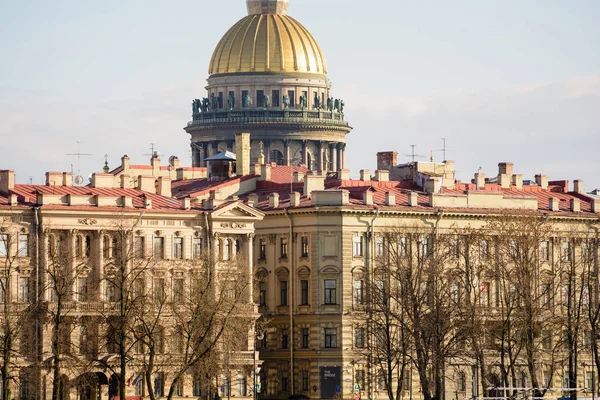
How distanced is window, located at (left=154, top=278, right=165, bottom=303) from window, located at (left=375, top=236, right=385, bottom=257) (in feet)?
46.7

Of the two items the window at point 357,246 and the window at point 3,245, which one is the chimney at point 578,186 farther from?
the window at point 3,245

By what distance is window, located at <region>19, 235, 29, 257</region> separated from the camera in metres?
124

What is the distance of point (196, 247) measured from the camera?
431ft

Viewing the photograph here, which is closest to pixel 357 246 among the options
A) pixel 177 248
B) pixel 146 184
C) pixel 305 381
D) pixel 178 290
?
pixel 305 381

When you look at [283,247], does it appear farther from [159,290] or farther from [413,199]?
[159,290]

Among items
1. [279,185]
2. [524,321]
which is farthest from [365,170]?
[524,321]

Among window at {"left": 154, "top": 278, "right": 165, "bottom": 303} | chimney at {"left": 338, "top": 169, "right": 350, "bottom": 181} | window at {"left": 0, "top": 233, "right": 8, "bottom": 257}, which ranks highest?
chimney at {"left": 338, "top": 169, "right": 350, "bottom": 181}

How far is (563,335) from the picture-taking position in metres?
135

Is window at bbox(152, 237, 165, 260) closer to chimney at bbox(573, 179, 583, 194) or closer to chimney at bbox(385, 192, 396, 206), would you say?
chimney at bbox(385, 192, 396, 206)

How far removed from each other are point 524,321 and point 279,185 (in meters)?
28.2

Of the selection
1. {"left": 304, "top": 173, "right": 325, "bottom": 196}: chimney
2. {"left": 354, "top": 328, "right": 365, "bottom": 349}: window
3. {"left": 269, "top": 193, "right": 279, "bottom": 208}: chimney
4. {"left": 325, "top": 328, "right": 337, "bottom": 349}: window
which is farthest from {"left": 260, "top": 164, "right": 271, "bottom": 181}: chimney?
{"left": 354, "top": 328, "right": 365, "bottom": 349}: window

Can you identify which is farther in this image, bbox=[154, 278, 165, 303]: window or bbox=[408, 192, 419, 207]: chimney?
bbox=[408, 192, 419, 207]: chimney

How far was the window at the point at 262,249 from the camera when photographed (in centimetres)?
13875

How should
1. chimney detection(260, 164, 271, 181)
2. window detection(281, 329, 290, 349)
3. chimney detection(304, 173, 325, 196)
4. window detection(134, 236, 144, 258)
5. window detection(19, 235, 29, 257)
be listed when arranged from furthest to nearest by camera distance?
chimney detection(260, 164, 271, 181), chimney detection(304, 173, 325, 196), window detection(281, 329, 290, 349), window detection(134, 236, 144, 258), window detection(19, 235, 29, 257)
